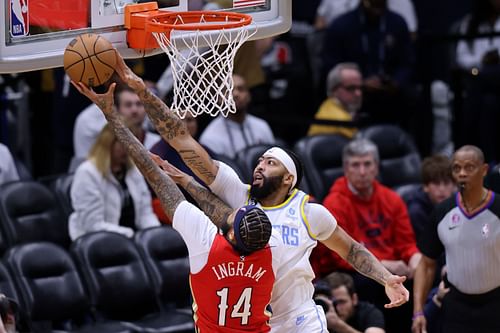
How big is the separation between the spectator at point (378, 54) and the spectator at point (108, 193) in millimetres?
2866

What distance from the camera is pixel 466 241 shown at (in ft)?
26.9

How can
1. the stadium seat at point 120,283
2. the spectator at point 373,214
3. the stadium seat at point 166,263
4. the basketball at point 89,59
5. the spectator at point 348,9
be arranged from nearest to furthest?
the basketball at point 89,59 → the stadium seat at point 120,283 → the stadium seat at point 166,263 → the spectator at point 373,214 → the spectator at point 348,9

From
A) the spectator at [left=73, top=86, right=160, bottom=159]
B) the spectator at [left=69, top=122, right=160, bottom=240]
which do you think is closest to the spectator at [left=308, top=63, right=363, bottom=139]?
the spectator at [left=73, top=86, right=160, bottom=159]

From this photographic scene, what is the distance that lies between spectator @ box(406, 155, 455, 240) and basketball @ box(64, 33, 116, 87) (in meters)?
3.92

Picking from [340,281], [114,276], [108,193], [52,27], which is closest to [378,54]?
[108,193]

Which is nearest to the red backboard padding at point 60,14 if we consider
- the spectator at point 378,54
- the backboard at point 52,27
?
the backboard at point 52,27

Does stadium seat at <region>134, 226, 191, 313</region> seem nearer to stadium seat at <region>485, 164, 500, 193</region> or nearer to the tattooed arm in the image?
the tattooed arm

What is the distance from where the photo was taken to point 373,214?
9492 millimetres

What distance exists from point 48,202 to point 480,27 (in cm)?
492

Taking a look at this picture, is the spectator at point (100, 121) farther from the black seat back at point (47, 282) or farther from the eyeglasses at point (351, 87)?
the eyeglasses at point (351, 87)

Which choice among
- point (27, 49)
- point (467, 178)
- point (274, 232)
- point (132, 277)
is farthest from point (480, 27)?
point (27, 49)

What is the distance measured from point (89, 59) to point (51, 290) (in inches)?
101

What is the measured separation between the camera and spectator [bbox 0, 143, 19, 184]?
371 inches

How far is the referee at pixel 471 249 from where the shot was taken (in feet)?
26.8
